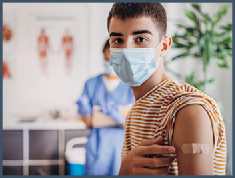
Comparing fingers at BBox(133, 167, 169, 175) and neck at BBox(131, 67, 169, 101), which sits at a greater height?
neck at BBox(131, 67, 169, 101)

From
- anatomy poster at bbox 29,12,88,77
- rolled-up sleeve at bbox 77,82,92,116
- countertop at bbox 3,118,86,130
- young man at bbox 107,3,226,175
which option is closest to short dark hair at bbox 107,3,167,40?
young man at bbox 107,3,226,175

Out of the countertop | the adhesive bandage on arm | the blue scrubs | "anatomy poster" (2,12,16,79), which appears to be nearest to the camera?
the adhesive bandage on arm

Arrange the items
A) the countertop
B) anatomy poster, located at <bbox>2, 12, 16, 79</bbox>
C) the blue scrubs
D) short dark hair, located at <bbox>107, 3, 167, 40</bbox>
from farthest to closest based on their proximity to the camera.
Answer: anatomy poster, located at <bbox>2, 12, 16, 79</bbox> < the countertop < the blue scrubs < short dark hair, located at <bbox>107, 3, 167, 40</bbox>

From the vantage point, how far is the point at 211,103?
562 millimetres

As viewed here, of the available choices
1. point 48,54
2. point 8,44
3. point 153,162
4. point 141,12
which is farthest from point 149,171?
point 8,44

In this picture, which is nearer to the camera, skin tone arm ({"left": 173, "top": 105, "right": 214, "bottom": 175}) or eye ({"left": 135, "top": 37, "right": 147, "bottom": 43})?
skin tone arm ({"left": 173, "top": 105, "right": 214, "bottom": 175})

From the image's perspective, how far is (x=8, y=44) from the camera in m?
3.35

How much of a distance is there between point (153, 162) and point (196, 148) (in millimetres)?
111

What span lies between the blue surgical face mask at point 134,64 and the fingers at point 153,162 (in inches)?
9.8

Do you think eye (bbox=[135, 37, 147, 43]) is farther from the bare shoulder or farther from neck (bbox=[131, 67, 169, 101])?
the bare shoulder

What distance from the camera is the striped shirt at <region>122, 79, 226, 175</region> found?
1.77 feet

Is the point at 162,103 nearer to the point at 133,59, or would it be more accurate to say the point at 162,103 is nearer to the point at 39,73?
the point at 133,59

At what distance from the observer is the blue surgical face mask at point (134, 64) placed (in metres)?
0.68

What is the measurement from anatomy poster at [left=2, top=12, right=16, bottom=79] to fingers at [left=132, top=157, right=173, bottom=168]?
3.21 m
